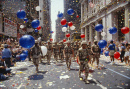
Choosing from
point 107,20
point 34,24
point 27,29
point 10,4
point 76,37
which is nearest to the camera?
point 34,24

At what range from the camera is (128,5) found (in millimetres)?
18281

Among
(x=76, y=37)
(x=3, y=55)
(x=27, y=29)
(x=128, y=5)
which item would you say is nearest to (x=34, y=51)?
(x=3, y=55)

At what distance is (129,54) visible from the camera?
10742mm

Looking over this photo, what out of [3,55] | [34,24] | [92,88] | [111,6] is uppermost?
[111,6]

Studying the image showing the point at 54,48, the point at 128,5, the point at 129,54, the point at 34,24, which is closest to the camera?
the point at 129,54

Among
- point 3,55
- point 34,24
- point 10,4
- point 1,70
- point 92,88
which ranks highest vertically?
point 10,4

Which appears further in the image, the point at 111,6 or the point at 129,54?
the point at 111,6

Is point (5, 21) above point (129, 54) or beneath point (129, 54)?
above

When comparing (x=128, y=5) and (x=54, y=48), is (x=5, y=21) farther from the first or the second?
(x=128, y=5)

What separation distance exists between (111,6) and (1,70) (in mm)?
21214

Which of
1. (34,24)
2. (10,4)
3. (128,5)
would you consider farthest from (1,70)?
(10,4)

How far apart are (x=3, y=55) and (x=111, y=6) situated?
2042 cm

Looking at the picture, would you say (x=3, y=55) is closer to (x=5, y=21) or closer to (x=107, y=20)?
(x=5, y=21)

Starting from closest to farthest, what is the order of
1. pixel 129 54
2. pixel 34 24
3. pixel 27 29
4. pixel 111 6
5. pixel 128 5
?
pixel 129 54 → pixel 34 24 → pixel 128 5 → pixel 111 6 → pixel 27 29
